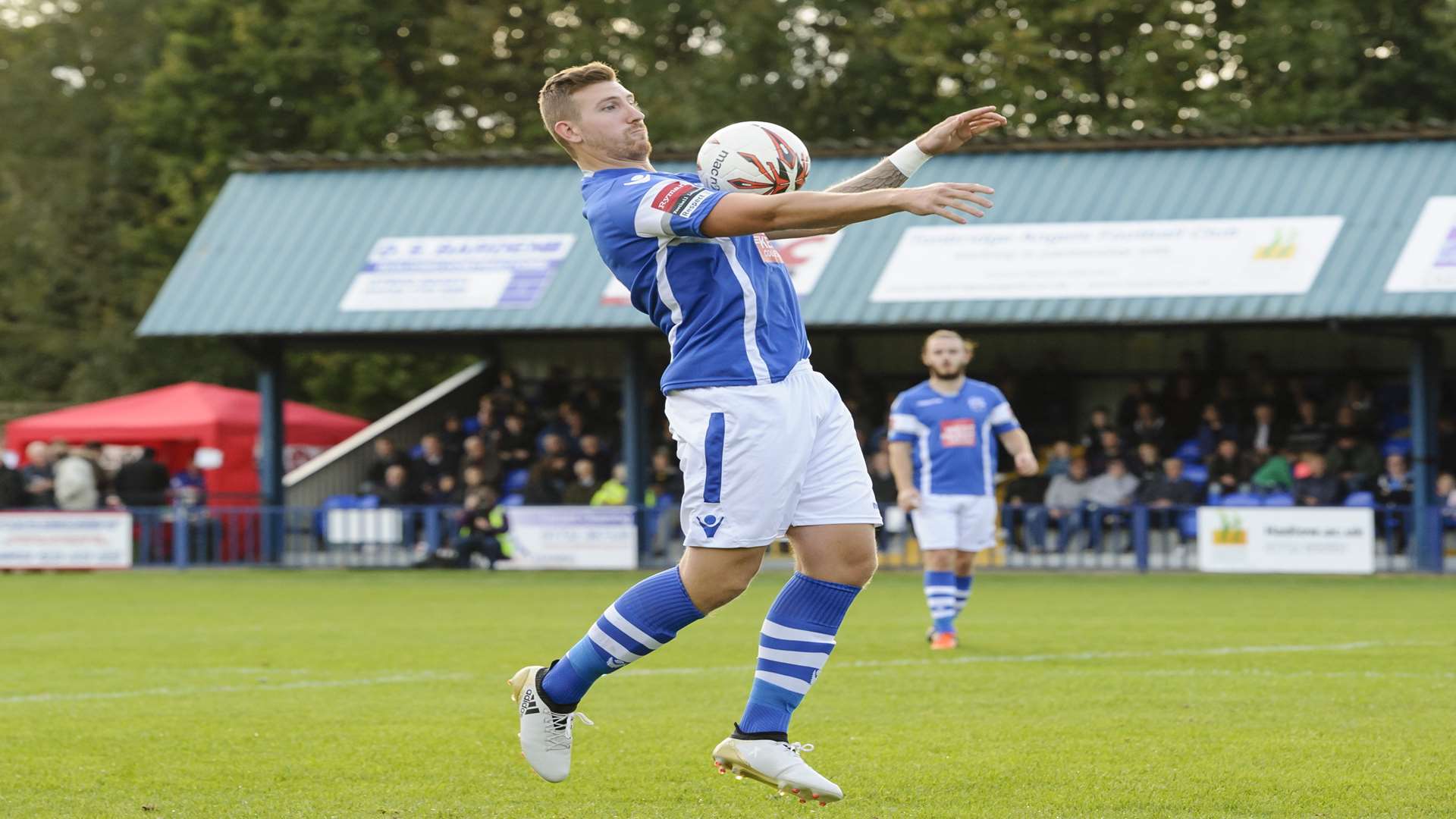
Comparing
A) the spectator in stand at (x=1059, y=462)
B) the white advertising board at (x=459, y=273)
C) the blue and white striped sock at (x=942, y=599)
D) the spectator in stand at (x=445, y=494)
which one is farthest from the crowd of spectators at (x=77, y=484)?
the blue and white striped sock at (x=942, y=599)

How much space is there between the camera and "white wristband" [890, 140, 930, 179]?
254 inches

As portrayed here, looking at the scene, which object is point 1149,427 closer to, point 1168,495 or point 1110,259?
point 1168,495

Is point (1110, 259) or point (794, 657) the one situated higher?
point (1110, 259)

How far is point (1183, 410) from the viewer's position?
83.9 feet

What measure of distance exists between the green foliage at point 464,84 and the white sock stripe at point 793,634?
30.7 m

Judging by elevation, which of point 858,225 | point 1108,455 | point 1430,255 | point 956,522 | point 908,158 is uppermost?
point 858,225

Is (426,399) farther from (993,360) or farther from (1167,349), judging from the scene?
(1167,349)

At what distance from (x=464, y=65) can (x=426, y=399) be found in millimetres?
16020

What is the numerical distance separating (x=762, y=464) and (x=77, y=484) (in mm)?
21071

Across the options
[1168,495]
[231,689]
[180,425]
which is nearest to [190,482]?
[180,425]

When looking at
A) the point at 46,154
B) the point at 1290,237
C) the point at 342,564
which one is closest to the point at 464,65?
the point at 46,154

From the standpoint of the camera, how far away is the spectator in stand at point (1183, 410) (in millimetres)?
25500

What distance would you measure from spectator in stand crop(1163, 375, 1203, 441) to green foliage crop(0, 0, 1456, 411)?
11.7 m

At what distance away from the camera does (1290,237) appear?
23.1 m
